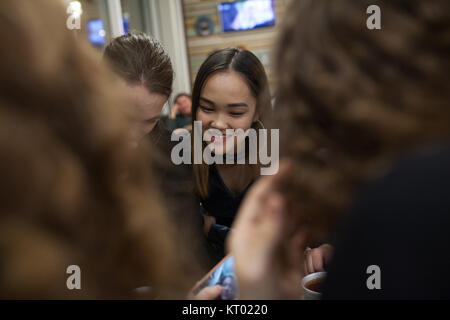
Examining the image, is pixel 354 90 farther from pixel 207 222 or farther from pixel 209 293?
pixel 207 222

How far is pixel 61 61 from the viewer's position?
42cm

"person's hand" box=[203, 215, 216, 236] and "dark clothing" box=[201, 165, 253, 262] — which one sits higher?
"dark clothing" box=[201, 165, 253, 262]

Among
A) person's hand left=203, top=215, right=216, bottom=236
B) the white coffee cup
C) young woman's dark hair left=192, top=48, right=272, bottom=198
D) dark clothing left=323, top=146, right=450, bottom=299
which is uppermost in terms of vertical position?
young woman's dark hair left=192, top=48, right=272, bottom=198

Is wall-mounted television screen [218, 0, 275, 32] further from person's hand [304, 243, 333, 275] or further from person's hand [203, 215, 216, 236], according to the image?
person's hand [304, 243, 333, 275]

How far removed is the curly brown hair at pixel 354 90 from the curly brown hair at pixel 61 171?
0.23m

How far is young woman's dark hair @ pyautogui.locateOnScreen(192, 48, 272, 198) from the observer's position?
1.36 meters

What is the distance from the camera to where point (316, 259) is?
3.47 feet

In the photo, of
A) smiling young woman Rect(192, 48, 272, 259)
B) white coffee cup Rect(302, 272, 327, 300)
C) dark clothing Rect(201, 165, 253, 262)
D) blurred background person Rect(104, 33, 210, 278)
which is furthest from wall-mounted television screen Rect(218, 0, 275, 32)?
white coffee cup Rect(302, 272, 327, 300)

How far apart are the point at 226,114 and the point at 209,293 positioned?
0.74m

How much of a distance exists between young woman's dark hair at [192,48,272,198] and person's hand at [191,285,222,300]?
25.4 inches

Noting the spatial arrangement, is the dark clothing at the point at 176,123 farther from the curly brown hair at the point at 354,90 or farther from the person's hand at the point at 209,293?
the curly brown hair at the point at 354,90

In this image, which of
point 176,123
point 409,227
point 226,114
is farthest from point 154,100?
point 176,123

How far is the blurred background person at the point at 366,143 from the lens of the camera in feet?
1.26
